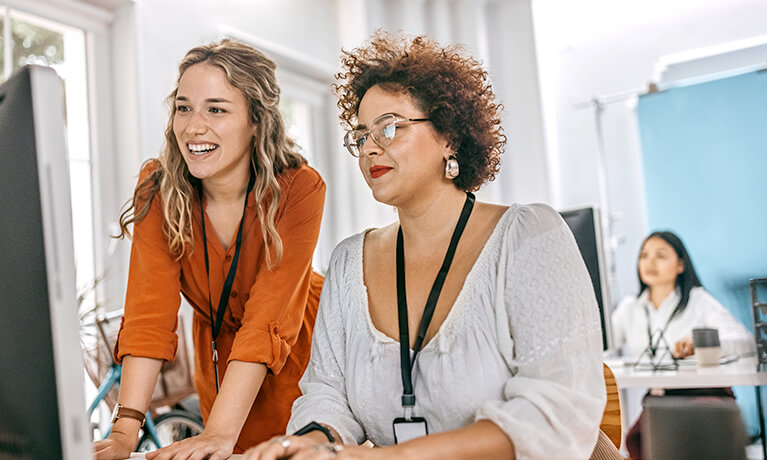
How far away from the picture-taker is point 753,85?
16.8ft

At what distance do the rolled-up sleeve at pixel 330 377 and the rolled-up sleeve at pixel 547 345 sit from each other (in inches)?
11.2

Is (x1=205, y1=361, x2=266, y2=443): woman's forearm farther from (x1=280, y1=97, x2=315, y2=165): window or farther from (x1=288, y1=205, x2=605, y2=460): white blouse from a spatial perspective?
(x1=280, y1=97, x2=315, y2=165): window

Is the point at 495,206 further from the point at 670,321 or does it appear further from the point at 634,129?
the point at 634,129

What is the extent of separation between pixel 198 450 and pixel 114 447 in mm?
210

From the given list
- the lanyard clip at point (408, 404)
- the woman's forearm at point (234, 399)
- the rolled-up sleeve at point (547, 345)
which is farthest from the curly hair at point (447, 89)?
the woman's forearm at point (234, 399)

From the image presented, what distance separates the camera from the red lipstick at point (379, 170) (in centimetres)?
141

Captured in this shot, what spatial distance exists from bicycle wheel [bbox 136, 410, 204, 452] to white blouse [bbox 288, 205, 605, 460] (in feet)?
6.46

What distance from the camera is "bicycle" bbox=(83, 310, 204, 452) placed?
9.26 feet

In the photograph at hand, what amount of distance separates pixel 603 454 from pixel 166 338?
0.94 meters

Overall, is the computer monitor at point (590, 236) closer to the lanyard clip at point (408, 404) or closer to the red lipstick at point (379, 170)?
the red lipstick at point (379, 170)

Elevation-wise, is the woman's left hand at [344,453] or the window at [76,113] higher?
the window at [76,113]

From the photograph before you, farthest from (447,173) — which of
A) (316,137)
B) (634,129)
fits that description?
(634,129)

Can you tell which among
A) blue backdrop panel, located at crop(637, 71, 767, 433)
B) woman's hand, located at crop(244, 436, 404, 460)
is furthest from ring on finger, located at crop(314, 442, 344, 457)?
blue backdrop panel, located at crop(637, 71, 767, 433)

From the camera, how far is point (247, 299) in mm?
1725
